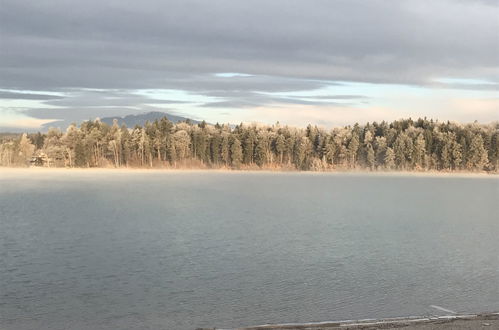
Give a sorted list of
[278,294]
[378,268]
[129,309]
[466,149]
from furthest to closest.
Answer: [466,149]
[378,268]
[278,294]
[129,309]

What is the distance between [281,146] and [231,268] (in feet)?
479

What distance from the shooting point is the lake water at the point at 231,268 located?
17.5m

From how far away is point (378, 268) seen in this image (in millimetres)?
23938

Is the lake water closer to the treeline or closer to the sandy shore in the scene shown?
the sandy shore

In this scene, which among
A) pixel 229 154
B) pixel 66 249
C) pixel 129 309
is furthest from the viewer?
pixel 229 154

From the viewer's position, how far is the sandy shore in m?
14.0

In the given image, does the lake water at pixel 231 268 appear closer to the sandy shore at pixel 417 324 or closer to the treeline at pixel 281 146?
the sandy shore at pixel 417 324

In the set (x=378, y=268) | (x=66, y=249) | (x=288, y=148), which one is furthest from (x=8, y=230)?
(x=288, y=148)

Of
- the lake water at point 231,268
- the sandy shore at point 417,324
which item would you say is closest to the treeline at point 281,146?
the lake water at point 231,268

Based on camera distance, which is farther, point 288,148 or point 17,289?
point 288,148

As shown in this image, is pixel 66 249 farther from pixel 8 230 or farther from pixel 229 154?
pixel 229 154

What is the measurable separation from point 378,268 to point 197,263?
7697mm

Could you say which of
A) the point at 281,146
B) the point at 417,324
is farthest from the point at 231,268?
the point at 281,146

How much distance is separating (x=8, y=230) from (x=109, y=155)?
488 feet
